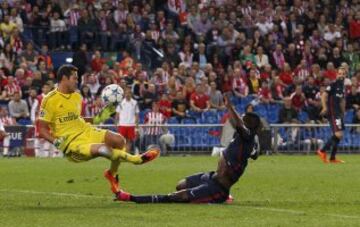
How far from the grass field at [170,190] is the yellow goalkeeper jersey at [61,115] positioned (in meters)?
1.06

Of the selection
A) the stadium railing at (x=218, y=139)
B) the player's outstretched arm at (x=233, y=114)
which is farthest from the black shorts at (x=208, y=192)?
the stadium railing at (x=218, y=139)

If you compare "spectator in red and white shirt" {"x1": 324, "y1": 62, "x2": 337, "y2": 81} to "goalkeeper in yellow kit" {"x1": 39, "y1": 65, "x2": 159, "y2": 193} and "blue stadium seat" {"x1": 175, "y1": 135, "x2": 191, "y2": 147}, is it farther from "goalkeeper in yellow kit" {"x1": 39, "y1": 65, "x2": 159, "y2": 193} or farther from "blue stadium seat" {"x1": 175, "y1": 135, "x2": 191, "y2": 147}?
"goalkeeper in yellow kit" {"x1": 39, "y1": 65, "x2": 159, "y2": 193}

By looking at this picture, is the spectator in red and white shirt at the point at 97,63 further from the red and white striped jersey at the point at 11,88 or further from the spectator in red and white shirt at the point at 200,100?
the spectator in red and white shirt at the point at 200,100

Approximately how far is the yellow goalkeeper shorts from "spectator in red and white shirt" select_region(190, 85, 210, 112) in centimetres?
1823

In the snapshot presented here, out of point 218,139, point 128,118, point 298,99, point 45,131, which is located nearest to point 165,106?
point 218,139

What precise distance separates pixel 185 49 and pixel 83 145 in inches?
849

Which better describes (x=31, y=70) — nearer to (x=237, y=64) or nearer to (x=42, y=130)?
(x=237, y=64)

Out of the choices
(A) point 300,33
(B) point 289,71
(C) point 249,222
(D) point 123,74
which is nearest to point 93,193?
(C) point 249,222

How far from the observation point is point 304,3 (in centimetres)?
4259

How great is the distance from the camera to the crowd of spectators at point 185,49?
115ft

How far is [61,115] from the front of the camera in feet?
56.2

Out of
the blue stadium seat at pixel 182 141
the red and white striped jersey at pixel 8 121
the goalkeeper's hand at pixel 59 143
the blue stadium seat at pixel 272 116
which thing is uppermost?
the blue stadium seat at pixel 272 116

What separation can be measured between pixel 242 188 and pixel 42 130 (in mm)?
4241

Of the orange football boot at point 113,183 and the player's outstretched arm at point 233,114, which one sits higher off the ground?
the player's outstretched arm at point 233,114
